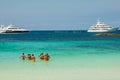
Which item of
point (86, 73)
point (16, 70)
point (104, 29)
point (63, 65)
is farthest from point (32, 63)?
point (104, 29)

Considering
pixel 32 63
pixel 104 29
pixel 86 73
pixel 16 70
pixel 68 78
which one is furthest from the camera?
pixel 104 29

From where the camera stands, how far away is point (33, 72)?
64.2ft

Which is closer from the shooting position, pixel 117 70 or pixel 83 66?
pixel 117 70

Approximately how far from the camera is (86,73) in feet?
61.9

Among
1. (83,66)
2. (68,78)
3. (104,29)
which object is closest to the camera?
(68,78)

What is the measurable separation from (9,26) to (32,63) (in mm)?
94402

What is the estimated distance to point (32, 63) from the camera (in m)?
23.9

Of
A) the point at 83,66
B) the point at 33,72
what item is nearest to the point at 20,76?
the point at 33,72

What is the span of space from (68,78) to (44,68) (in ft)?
13.9

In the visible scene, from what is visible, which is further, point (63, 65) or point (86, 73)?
point (63, 65)

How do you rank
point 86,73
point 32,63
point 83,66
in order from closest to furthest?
point 86,73, point 83,66, point 32,63

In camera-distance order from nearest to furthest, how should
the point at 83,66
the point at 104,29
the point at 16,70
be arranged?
the point at 16,70
the point at 83,66
the point at 104,29

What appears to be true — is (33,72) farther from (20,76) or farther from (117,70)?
(117,70)

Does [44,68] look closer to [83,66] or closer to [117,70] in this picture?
[83,66]
